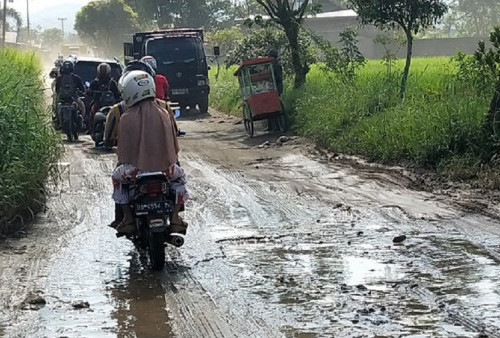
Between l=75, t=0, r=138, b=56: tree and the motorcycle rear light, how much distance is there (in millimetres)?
64552

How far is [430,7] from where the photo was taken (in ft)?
58.5

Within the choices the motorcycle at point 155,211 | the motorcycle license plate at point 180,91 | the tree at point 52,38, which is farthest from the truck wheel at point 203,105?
the tree at point 52,38

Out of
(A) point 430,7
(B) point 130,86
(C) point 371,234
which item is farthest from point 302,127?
(B) point 130,86

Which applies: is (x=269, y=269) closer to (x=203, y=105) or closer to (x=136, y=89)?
(x=136, y=89)

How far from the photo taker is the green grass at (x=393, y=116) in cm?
1254

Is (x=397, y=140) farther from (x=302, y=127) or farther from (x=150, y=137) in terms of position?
(x=150, y=137)

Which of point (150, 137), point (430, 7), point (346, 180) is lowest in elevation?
point (346, 180)

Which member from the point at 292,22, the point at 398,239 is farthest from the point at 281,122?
the point at 398,239

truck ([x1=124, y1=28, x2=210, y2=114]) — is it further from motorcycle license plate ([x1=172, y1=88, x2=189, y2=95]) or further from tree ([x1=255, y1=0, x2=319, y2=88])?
tree ([x1=255, y1=0, x2=319, y2=88])

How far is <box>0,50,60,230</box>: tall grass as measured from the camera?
907cm

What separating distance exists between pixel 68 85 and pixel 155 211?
11.5m

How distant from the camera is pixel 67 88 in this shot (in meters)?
18.3

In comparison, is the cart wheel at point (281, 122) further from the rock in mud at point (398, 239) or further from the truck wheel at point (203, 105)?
the rock in mud at point (398, 239)

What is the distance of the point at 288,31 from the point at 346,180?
9.83m
